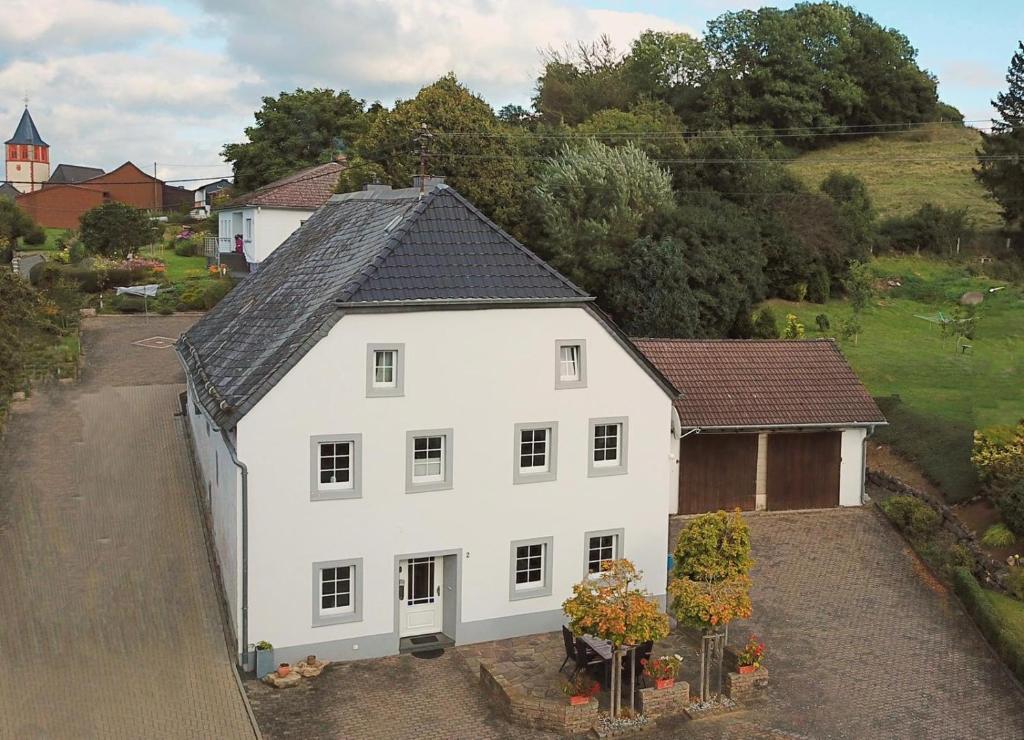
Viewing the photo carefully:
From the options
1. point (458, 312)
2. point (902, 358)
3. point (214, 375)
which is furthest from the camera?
point (902, 358)

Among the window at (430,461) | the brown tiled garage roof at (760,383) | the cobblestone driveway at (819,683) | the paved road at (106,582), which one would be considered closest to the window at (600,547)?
the cobblestone driveway at (819,683)

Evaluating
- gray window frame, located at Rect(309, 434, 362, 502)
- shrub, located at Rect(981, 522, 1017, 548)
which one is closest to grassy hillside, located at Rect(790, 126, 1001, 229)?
shrub, located at Rect(981, 522, 1017, 548)

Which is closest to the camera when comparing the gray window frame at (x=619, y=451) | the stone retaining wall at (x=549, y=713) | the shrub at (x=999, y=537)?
the stone retaining wall at (x=549, y=713)

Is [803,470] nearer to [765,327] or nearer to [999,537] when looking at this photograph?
[999,537]

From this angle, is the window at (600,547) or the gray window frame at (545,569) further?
the window at (600,547)

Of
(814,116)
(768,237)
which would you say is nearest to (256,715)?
(768,237)

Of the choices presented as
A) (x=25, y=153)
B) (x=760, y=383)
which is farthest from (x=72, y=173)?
(x=760, y=383)

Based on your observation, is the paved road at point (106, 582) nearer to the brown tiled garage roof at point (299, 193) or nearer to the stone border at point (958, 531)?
the brown tiled garage roof at point (299, 193)

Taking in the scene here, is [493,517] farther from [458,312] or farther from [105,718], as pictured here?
[105,718]
